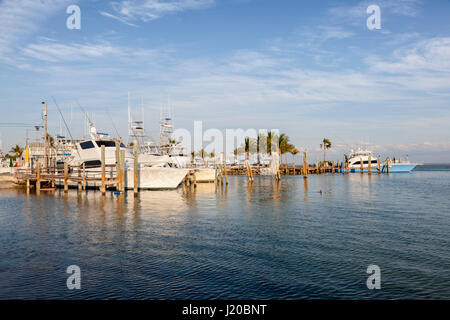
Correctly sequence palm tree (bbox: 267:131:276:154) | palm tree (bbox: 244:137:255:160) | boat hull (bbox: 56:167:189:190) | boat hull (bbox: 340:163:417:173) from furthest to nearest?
1. palm tree (bbox: 244:137:255:160)
2. palm tree (bbox: 267:131:276:154)
3. boat hull (bbox: 340:163:417:173)
4. boat hull (bbox: 56:167:189:190)

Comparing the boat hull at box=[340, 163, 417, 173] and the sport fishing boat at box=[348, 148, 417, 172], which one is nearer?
the sport fishing boat at box=[348, 148, 417, 172]

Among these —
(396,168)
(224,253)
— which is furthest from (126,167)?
(396,168)

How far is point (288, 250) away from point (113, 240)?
7.16 m

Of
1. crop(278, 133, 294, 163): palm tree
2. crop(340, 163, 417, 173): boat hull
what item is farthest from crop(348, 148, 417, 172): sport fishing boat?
crop(278, 133, 294, 163): palm tree

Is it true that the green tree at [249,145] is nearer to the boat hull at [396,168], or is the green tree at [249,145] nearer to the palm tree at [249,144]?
the palm tree at [249,144]

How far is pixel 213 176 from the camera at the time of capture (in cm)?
5109

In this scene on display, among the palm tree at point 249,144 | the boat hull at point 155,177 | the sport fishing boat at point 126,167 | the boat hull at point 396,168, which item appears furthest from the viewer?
the palm tree at point 249,144

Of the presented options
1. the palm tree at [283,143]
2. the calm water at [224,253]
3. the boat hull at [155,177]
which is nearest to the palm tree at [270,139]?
the palm tree at [283,143]

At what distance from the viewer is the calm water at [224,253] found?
9445mm

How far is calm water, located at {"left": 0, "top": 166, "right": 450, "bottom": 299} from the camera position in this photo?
945cm

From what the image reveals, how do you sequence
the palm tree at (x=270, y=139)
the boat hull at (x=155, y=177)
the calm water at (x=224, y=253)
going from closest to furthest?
the calm water at (x=224, y=253), the boat hull at (x=155, y=177), the palm tree at (x=270, y=139)

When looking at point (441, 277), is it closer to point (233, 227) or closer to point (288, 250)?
point (288, 250)

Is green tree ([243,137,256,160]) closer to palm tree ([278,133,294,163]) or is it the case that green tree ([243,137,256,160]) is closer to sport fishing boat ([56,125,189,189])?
palm tree ([278,133,294,163])
